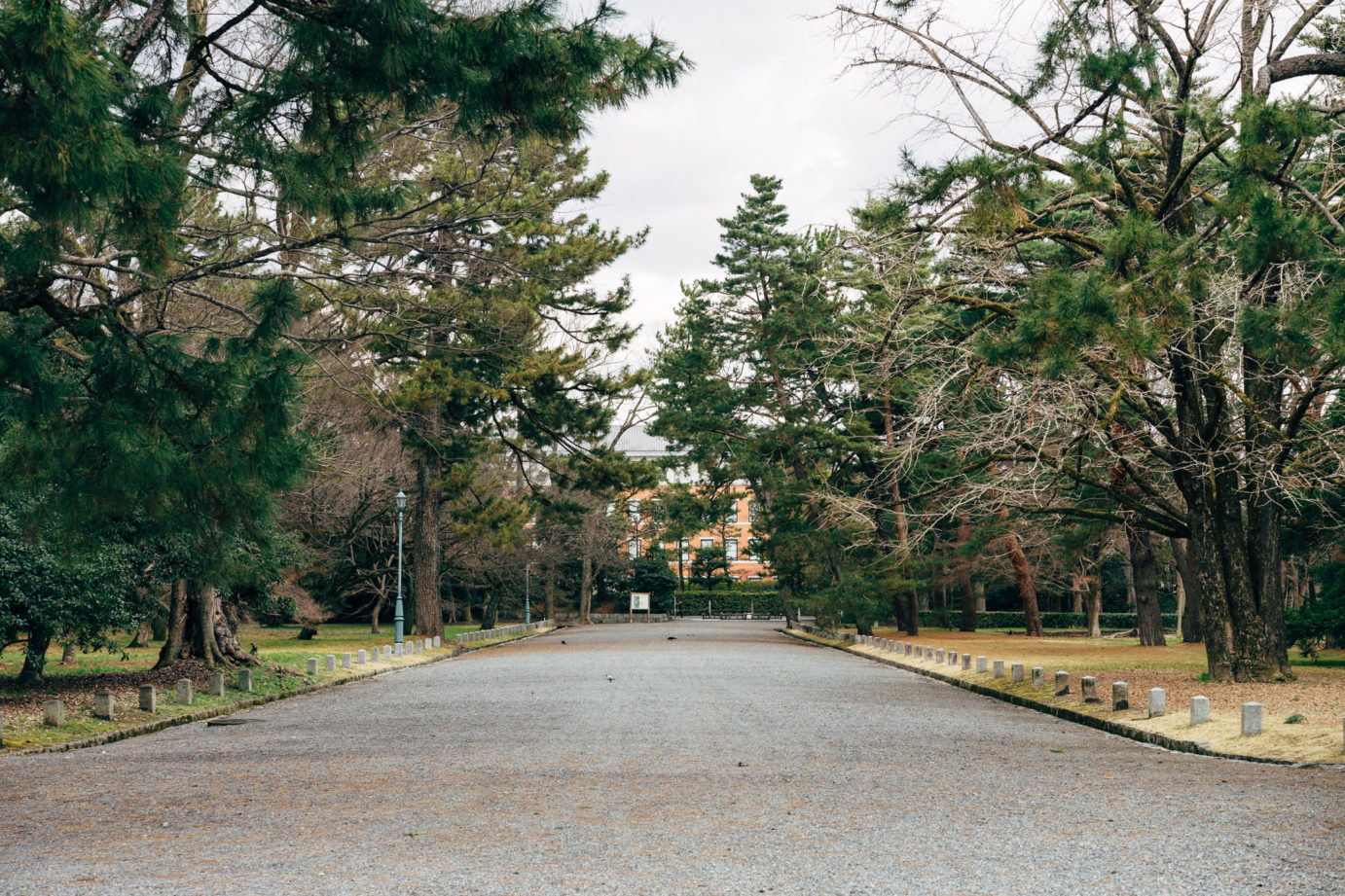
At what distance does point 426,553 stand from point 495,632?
8045mm

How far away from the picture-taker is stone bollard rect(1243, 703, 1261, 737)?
11141mm

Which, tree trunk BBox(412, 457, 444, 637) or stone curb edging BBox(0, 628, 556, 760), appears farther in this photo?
tree trunk BBox(412, 457, 444, 637)

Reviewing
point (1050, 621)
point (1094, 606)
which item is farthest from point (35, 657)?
point (1050, 621)

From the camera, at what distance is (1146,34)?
1483cm

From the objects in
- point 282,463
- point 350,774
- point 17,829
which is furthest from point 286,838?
point 282,463

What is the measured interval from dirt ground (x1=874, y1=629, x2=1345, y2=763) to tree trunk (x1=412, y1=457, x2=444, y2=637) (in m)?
16.4

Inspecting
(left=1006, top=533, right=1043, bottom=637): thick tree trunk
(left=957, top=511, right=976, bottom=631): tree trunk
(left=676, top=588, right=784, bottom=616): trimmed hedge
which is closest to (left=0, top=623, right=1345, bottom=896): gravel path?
(left=957, top=511, right=976, bottom=631): tree trunk

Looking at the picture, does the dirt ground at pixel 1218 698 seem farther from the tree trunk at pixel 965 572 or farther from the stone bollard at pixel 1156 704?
the tree trunk at pixel 965 572

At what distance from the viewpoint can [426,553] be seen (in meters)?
35.4

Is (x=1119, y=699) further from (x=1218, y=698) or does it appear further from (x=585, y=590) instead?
(x=585, y=590)

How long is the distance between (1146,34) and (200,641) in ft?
60.3

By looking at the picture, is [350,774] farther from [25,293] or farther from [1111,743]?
[1111,743]

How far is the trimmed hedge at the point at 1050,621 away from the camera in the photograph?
5287cm

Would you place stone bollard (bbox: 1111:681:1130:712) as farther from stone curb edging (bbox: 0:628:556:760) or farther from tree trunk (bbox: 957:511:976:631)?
tree trunk (bbox: 957:511:976:631)
